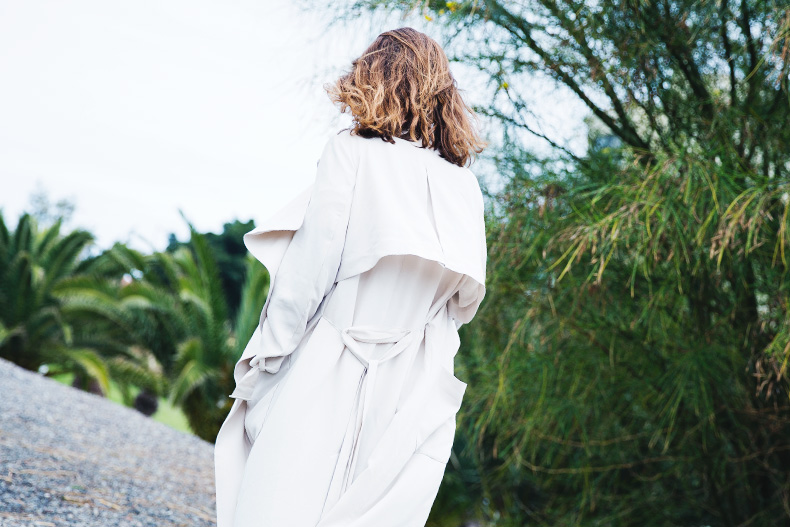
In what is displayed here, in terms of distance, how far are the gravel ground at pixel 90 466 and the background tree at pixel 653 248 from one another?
5.17 feet

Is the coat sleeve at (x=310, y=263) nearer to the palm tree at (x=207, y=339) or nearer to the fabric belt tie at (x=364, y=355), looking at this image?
the fabric belt tie at (x=364, y=355)

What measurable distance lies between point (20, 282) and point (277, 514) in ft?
Answer: 29.2

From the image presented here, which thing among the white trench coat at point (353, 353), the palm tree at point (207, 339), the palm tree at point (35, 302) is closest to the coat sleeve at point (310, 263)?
the white trench coat at point (353, 353)

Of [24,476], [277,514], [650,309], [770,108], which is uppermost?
[770,108]

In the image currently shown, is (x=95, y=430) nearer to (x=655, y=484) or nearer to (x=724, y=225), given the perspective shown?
(x=655, y=484)

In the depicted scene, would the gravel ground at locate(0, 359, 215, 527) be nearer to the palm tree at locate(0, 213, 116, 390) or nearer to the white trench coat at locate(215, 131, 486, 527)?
the white trench coat at locate(215, 131, 486, 527)

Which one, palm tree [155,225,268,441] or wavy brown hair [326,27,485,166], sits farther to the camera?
palm tree [155,225,268,441]

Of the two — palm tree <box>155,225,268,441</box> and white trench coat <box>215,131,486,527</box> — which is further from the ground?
palm tree <box>155,225,268,441</box>

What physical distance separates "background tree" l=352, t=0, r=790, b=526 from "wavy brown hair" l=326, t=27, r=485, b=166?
1038 millimetres

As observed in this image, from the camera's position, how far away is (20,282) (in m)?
9.32

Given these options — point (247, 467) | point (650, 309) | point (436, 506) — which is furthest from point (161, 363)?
point (247, 467)

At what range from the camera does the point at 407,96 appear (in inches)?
73.1

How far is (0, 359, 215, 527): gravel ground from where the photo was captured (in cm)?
290

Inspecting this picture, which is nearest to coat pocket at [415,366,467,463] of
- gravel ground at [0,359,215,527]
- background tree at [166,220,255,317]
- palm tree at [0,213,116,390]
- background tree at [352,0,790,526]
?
background tree at [352,0,790,526]
